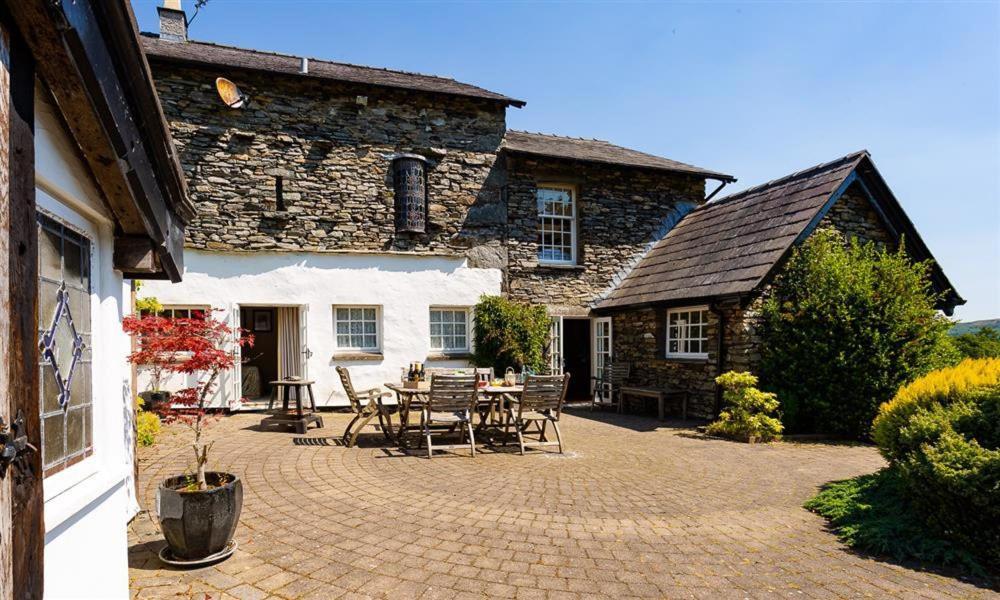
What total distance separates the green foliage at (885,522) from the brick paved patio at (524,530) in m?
0.18

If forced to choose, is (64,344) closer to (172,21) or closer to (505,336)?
(505,336)

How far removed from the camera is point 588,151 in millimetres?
14648

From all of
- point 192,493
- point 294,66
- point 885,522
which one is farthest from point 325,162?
point 885,522

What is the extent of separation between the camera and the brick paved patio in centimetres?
370

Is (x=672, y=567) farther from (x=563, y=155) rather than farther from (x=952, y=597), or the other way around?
(x=563, y=155)

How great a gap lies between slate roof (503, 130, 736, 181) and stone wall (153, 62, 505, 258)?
3.09 feet

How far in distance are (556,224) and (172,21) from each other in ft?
31.9

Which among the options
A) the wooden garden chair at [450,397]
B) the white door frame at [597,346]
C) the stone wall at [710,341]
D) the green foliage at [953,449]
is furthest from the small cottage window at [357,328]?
the green foliage at [953,449]

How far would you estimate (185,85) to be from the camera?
36.2ft

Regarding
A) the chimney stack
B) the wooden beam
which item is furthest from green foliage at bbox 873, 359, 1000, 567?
the chimney stack

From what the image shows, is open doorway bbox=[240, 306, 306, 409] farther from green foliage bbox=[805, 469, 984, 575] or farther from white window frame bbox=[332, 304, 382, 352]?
green foliage bbox=[805, 469, 984, 575]

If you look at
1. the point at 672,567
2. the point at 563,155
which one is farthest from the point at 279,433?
the point at 563,155

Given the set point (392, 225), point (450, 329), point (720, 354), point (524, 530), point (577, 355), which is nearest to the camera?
point (524, 530)

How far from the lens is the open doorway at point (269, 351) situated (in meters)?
11.9
